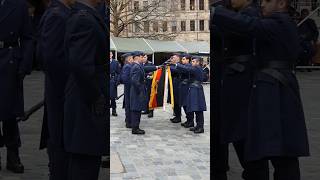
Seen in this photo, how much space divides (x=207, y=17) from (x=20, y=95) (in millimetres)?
1543

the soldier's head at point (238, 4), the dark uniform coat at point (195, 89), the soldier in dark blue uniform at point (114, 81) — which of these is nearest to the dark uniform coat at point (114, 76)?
the soldier in dark blue uniform at point (114, 81)

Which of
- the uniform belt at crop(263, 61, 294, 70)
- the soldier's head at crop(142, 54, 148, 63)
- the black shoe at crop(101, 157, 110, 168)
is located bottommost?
the black shoe at crop(101, 157, 110, 168)

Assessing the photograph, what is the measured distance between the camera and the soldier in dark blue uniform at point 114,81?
357cm

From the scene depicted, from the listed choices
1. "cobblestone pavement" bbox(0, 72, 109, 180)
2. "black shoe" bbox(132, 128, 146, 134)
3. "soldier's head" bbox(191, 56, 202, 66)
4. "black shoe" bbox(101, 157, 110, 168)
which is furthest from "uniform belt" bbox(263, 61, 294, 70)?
"cobblestone pavement" bbox(0, 72, 109, 180)

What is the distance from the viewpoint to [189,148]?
12.5 ft

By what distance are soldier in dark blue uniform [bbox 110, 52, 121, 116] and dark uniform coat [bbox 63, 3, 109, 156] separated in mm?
66

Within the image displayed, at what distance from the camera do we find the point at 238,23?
345 centimetres

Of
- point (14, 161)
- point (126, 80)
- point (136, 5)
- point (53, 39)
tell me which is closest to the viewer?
point (136, 5)

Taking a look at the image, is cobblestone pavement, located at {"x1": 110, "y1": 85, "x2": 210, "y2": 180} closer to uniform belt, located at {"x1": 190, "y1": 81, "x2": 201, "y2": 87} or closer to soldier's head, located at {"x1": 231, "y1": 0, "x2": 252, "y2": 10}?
uniform belt, located at {"x1": 190, "y1": 81, "x2": 201, "y2": 87}

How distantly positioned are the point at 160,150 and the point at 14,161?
141cm

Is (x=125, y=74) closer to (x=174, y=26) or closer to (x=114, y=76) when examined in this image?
(x=114, y=76)

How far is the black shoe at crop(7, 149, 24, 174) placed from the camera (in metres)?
4.57

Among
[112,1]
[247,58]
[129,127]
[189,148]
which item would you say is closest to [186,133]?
[189,148]

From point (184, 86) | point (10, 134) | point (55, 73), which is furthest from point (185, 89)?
point (10, 134)
